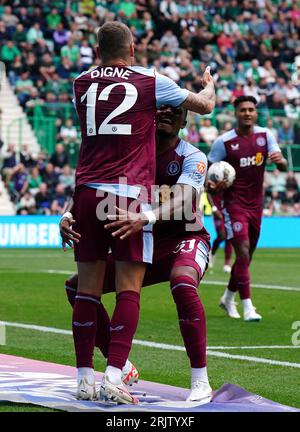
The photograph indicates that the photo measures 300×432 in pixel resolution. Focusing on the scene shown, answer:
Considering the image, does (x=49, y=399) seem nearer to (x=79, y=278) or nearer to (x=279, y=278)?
(x=79, y=278)

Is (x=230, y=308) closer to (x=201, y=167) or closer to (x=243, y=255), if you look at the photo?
(x=243, y=255)

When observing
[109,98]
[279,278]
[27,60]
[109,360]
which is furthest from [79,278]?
[27,60]

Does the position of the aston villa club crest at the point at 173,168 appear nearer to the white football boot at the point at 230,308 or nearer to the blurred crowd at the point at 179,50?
the white football boot at the point at 230,308

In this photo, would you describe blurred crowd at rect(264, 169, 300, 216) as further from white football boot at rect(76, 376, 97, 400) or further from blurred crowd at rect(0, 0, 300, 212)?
white football boot at rect(76, 376, 97, 400)

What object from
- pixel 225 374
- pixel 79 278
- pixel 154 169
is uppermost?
pixel 154 169

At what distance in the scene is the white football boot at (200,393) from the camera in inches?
275

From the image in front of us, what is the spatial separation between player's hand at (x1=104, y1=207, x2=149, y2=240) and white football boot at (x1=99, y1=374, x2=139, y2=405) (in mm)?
882

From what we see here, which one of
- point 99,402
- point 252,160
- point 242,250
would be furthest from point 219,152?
point 99,402

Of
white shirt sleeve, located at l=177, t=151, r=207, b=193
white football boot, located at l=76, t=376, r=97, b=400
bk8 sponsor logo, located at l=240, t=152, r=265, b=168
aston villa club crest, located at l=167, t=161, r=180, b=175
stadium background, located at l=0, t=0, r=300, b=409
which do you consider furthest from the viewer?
stadium background, located at l=0, t=0, r=300, b=409

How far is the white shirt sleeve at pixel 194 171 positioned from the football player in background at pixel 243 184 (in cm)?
528

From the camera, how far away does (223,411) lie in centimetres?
657

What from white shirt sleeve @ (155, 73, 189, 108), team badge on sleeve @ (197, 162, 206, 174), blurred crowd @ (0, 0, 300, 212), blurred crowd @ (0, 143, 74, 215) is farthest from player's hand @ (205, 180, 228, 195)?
blurred crowd @ (0, 0, 300, 212)

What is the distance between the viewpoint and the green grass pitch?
8.48 metres
